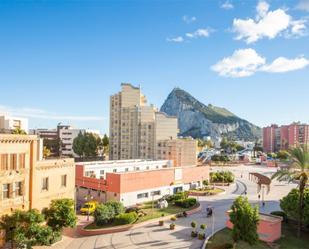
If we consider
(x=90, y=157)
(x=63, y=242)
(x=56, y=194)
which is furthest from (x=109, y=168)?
(x=90, y=157)

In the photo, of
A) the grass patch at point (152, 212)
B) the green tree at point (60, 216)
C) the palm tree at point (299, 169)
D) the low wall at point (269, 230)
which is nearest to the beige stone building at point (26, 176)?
the green tree at point (60, 216)

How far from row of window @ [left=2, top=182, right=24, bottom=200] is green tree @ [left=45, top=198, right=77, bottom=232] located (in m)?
3.62

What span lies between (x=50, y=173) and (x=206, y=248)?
1940cm

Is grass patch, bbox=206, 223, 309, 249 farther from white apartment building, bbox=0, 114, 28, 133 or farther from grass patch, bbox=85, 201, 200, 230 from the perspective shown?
white apartment building, bbox=0, 114, 28, 133

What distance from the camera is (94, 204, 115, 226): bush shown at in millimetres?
40688

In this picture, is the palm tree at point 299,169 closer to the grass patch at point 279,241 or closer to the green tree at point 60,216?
the grass patch at point 279,241

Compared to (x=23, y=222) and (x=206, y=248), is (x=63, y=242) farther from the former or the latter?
(x=206, y=248)

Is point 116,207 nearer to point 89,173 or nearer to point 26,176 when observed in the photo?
point 26,176

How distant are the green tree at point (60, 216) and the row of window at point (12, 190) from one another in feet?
11.9

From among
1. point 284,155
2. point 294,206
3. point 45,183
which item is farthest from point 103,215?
point 284,155

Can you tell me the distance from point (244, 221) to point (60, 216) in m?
18.4

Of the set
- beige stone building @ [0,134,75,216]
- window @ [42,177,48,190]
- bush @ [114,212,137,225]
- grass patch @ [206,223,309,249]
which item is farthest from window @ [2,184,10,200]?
grass patch @ [206,223,309,249]

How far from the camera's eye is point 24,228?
3203cm

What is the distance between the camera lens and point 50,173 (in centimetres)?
3903
